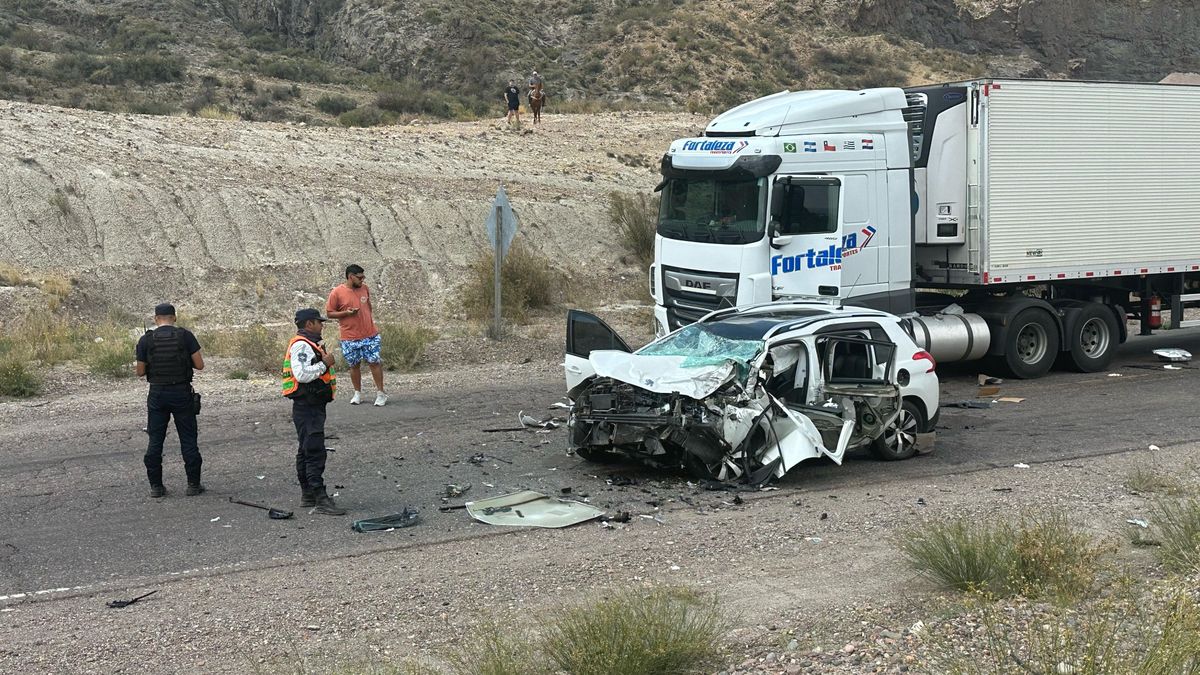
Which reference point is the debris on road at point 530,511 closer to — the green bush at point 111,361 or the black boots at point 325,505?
the black boots at point 325,505

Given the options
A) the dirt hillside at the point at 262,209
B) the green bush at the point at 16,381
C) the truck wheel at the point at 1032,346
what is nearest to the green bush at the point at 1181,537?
the truck wheel at the point at 1032,346

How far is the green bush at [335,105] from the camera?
147 feet

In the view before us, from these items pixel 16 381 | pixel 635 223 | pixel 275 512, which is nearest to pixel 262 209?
pixel 635 223

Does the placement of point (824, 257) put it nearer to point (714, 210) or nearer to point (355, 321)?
point (714, 210)

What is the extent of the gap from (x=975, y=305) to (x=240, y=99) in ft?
113

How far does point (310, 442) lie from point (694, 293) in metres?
6.47

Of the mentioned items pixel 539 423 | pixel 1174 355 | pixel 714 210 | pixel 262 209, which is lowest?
pixel 539 423

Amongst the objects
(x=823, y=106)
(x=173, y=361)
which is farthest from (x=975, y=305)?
(x=173, y=361)

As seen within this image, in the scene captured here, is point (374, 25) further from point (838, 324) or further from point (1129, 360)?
point (838, 324)

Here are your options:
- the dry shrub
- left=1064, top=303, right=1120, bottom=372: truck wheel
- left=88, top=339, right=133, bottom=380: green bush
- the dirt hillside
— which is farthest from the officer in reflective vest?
the dirt hillside

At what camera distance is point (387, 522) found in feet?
31.3

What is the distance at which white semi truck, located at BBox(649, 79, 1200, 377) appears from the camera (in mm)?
14617

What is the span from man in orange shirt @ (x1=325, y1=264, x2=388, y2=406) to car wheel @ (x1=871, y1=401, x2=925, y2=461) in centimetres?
619

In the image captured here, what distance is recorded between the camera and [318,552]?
8.83 m
